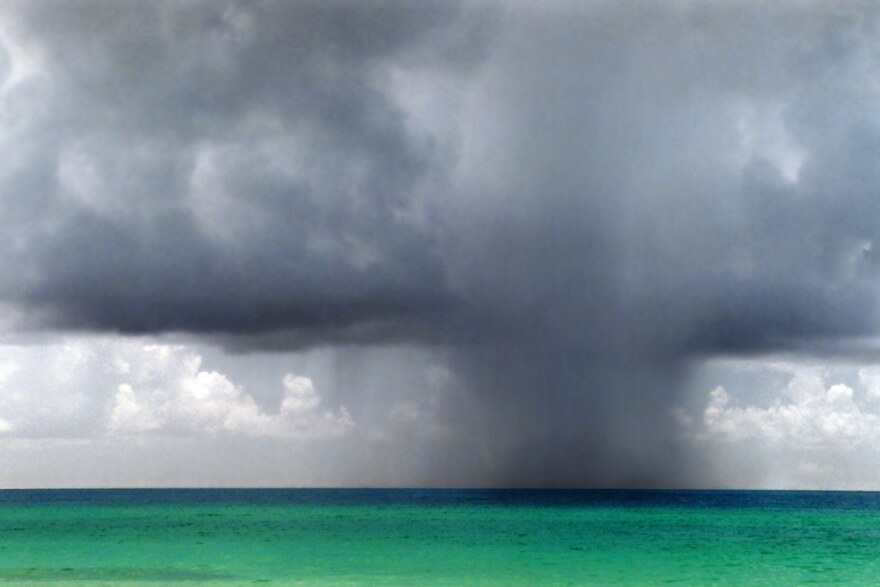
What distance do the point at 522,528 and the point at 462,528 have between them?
17.4 feet

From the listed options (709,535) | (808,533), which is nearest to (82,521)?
(709,535)

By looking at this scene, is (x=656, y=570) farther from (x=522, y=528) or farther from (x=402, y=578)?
(x=522, y=528)

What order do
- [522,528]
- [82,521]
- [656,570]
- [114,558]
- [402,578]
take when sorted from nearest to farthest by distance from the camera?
[402,578] < [656,570] < [114,558] < [522,528] < [82,521]

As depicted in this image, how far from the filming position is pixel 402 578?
158 feet

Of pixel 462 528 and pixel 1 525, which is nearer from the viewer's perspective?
pixel 462 528

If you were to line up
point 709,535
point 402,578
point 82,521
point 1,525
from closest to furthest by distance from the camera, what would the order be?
point 402,578, point 709,535, point 1,525, point 82,521

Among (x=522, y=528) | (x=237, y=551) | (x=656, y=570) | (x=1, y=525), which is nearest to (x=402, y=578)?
(x=656, y=570)

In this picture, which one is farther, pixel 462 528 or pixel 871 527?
pixel 871 527

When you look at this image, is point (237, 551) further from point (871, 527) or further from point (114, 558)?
point (871, 527)

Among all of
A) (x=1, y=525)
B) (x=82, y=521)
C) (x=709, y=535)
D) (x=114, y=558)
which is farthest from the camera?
(x=82, y=521)

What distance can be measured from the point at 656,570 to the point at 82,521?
77.1 metres

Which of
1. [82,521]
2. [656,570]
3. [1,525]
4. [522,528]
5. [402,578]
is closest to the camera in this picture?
[402,578]

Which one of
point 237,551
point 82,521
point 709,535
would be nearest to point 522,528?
point 709,535

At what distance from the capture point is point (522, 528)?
294ft
